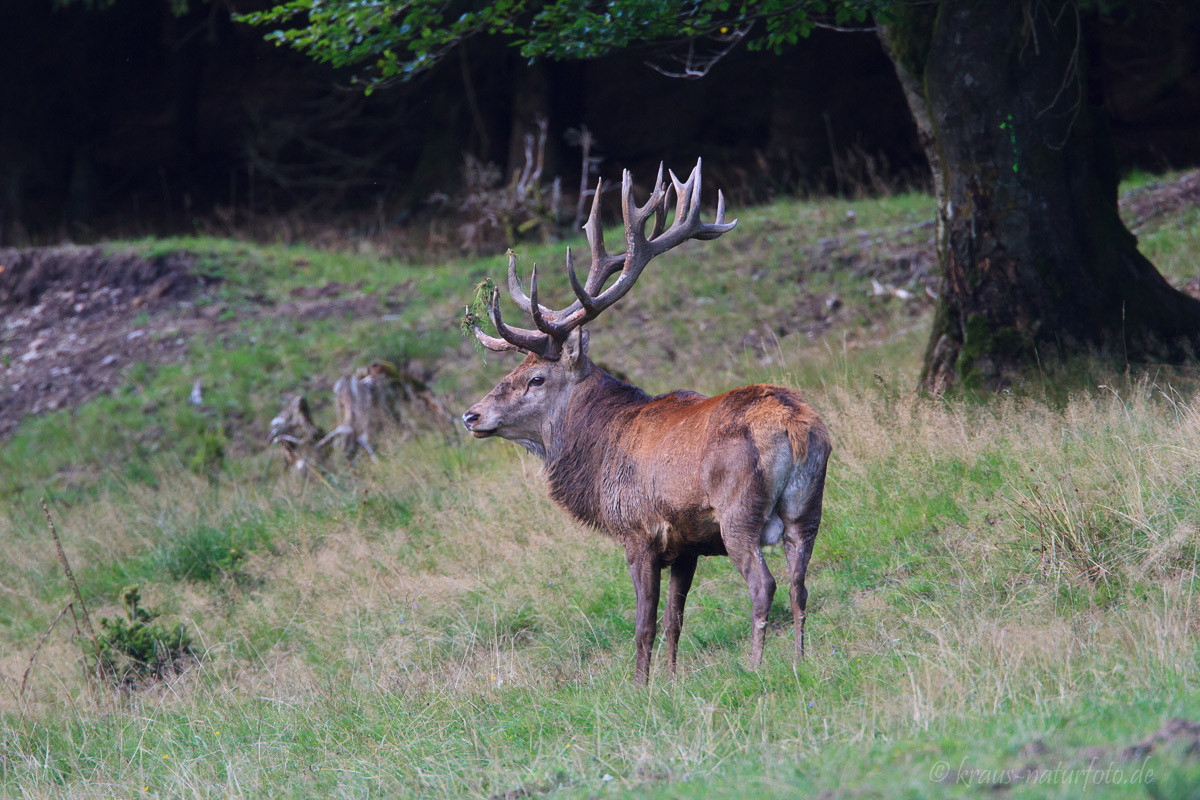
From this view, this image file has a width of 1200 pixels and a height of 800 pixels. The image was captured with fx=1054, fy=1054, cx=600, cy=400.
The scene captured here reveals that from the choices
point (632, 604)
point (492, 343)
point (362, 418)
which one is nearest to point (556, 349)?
point (492, 343)

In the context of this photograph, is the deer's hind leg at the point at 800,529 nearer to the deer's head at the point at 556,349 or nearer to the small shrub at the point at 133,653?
the deer's head at the point at 556,349

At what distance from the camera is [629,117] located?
67.8ft

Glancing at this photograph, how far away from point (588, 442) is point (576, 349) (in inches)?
20.6

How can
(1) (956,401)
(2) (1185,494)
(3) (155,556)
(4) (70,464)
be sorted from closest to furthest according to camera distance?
(2) (1185,494)
(1) (956,401)
(3) (155,556)
(4) (70,464)

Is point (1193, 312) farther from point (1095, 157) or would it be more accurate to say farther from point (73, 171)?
point (73, 171)

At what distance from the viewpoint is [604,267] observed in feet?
19.4

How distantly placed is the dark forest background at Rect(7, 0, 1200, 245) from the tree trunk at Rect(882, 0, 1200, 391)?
347 inches

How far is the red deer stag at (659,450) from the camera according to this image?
4566 mm

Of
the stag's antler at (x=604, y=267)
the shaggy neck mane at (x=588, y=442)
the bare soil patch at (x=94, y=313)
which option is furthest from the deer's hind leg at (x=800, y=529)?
the bare soil patch at (x=94, y=313)

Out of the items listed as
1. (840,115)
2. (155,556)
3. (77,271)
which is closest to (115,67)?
(77,271)

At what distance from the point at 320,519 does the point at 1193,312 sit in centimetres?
695

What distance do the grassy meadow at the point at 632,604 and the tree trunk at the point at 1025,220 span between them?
421 mm

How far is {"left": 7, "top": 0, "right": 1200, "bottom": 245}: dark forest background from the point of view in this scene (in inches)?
711

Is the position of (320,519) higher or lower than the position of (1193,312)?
lower
